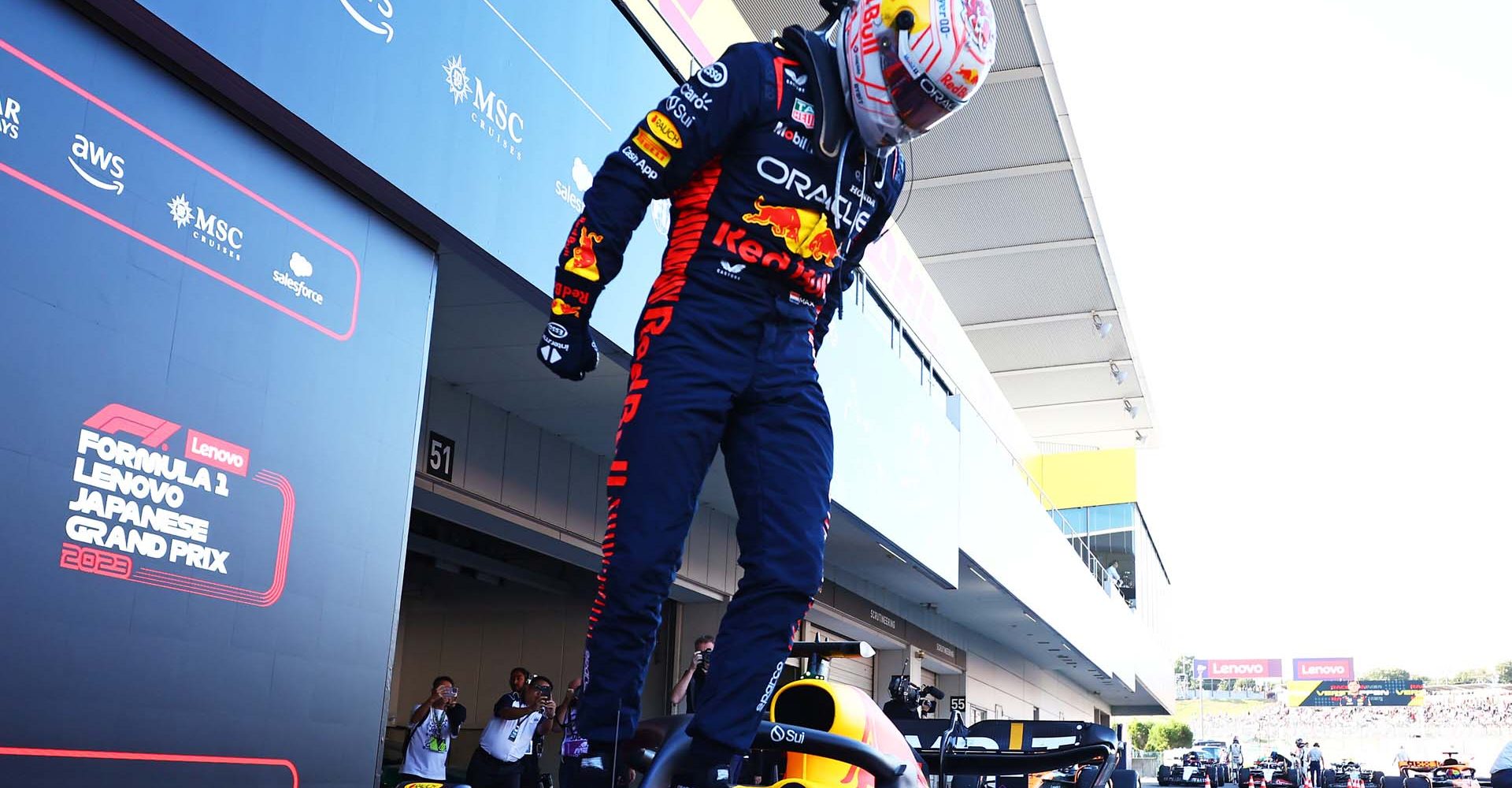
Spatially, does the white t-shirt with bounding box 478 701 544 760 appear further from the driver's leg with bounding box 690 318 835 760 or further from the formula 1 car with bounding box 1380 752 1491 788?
the driver's leg with bounding box 690 318 835 760

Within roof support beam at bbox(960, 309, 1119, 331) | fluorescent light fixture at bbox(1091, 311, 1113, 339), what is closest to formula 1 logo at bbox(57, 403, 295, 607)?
roof support beam at bbox(960, 309, 1119, 331)

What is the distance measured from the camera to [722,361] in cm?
175

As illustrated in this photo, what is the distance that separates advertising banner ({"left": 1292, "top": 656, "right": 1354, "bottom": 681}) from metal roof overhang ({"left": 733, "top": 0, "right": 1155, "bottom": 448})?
5865 centimetres

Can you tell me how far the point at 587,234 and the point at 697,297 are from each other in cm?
18

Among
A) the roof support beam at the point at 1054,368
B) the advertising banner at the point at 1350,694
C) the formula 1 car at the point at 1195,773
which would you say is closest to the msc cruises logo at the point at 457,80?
the roof support beam at the point at 1054,368

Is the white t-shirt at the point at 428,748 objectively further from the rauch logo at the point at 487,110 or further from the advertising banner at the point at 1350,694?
the advertising banner at the point at 1350,694

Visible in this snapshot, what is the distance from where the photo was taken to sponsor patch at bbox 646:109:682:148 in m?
1.81

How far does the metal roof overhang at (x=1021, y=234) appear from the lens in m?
14.7

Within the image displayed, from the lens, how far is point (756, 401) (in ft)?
5.89

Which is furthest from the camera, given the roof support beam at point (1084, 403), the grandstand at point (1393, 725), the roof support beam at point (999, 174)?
the grandstand at point (1393, 725)

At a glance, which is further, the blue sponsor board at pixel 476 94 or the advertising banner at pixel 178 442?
the blue sponsor board at pixel 476 94

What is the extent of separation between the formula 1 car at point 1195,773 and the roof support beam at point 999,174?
58.0 ft

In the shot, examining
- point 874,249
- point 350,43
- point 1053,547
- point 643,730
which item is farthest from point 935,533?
point 643,730

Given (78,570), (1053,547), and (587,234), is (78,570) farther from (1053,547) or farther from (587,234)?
(1053,547)
